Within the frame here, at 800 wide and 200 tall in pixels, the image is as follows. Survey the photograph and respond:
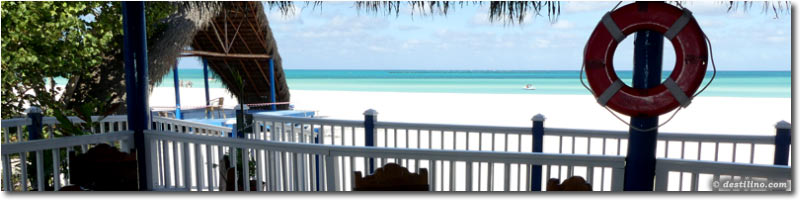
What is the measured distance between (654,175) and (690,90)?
408 mm

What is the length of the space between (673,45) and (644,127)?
0.38m

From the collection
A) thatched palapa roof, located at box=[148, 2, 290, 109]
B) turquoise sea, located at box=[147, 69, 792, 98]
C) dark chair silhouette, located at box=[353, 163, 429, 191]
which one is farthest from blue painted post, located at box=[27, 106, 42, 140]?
turquoise sea, located at box=[147, 69, 792, 98]

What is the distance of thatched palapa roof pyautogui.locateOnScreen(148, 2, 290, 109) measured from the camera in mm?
8711

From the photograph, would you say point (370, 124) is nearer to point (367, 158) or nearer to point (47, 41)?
point (367, 158)

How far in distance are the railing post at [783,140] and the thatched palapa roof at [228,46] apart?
4491 millimetres

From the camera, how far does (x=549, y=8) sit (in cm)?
333

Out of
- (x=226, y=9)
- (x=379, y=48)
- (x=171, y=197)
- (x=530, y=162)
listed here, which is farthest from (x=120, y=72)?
(x=379, y=48)

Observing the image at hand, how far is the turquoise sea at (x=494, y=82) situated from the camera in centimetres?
3034

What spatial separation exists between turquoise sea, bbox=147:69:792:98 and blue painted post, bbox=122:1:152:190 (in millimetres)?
29079

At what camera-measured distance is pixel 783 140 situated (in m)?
3.23

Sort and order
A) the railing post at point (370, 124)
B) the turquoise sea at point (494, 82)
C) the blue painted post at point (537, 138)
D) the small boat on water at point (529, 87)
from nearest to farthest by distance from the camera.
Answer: the blue painted post at point (537, 138), the railing post at point (370, 124), the turquoise sea at point (494, 82), the small boat on water at point (529, 87)

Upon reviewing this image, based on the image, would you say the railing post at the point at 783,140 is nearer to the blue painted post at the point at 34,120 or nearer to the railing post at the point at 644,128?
the railing post at the point at 644,128

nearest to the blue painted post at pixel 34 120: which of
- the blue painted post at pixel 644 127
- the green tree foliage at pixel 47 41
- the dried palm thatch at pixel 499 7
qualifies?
the green tree foliage at pixel 47 41

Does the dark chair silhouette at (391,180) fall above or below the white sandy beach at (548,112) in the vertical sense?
above
